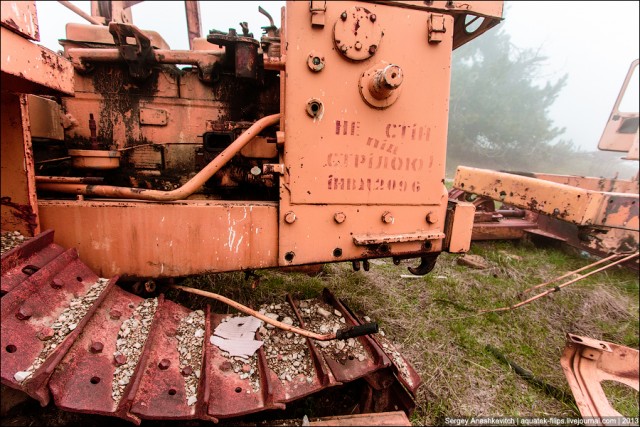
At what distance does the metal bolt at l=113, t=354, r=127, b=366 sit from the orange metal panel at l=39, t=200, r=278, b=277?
413mm

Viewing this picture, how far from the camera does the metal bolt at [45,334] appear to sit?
1.29 metres

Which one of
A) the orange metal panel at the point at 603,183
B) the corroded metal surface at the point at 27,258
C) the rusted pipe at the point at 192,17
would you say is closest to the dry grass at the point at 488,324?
the orange metal panel at the point at 603,183

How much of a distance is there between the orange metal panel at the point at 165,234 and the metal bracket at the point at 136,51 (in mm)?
832

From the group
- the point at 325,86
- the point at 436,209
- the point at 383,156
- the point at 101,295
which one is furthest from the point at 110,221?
the point at 436,209

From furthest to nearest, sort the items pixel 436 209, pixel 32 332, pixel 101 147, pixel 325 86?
pixel 101 147 < pixel 436 209 < pixel 325 86 < pixel 32 332

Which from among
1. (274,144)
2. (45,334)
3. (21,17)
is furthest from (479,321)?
(21,17)

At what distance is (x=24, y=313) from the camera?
1278 millimetres

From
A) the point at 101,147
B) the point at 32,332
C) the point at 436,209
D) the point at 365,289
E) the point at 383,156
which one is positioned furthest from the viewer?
the point at 365,289

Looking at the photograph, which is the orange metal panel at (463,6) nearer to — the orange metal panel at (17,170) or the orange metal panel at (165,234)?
the orange metal panel at (165,234)

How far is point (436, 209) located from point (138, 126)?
1.88 m

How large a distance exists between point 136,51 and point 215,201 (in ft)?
3.30

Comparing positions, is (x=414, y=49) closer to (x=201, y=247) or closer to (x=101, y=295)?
(x=201, y=247)

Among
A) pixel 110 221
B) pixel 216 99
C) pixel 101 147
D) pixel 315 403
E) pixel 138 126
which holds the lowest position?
pixel 315 403

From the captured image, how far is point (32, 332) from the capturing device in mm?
1278
